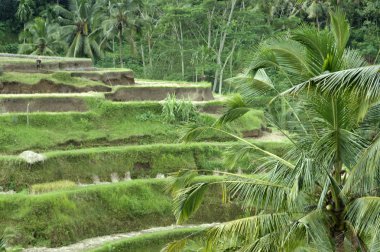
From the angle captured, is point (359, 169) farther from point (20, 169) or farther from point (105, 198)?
point (20, 169)

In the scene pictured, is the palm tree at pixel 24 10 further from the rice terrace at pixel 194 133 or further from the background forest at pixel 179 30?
the rice terrace at pixel 194 133

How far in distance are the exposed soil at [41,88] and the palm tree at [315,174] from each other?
13.0 meters

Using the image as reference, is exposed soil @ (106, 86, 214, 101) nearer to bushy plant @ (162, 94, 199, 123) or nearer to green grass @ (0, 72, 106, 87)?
green grass @ (0, 72, 106, 87)

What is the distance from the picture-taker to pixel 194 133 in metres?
10.6

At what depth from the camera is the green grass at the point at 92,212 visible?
49.5ft

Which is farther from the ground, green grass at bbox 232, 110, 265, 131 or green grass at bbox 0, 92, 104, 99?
green grass at bbox 0, 92, 104, 99

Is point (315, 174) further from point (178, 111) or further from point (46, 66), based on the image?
point (46, 66)

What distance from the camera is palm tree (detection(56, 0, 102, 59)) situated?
35.6 m

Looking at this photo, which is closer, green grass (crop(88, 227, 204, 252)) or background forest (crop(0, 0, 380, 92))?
green grass (crop(88, 227, 204, 252))

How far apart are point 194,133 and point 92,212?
6426mm

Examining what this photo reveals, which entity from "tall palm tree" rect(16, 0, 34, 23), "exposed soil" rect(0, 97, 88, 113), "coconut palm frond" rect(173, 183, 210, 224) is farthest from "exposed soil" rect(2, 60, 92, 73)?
"tall palm tree" rect(16, 0, 34, 23)

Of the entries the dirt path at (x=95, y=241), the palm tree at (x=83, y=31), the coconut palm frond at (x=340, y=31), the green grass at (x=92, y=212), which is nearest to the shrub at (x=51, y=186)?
the green grass at (x=92, y=212)

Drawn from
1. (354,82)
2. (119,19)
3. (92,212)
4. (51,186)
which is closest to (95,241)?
(92,212)

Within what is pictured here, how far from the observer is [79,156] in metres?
18.0
